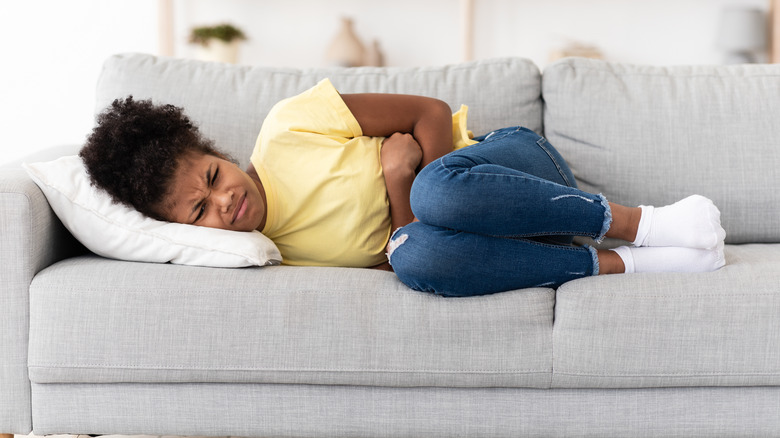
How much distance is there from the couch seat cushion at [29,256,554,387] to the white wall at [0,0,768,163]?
222cm

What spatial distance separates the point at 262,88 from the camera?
1841mm

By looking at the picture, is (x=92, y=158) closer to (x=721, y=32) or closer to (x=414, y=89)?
(x=414, y=89)

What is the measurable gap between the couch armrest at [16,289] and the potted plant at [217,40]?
1.93 metres

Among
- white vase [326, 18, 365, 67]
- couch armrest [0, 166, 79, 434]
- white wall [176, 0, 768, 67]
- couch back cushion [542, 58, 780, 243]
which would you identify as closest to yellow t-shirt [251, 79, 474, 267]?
couch armrest [0, 166, 79, 434]

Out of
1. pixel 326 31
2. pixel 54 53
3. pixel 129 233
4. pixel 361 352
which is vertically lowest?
pixel 361 352

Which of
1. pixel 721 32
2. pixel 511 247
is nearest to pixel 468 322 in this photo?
pixel 511 247

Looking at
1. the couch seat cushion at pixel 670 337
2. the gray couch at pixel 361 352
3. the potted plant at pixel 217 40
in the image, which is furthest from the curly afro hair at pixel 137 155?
the potted plant at pixel 217 40

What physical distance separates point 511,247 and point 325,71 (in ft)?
2.78

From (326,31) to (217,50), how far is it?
514mm

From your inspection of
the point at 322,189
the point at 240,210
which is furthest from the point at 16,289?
the point at 322,189

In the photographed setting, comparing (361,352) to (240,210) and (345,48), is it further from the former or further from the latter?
(345,48)

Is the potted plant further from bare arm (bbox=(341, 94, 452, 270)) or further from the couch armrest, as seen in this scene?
the couch armrest

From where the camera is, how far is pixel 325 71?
1903 mm

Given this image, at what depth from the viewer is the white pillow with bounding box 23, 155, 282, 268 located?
137 cm
